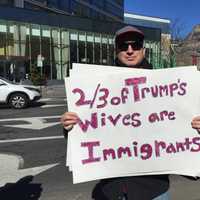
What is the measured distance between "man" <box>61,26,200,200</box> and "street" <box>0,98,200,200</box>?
3068 mm

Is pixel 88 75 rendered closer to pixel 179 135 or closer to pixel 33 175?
pixel 179 135

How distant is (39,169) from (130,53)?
5322 millimetres

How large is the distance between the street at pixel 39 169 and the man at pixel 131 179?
3.07m

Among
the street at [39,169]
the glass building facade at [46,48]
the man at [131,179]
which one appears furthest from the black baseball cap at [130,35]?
the glass building facade at [46,48]

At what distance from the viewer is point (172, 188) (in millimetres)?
6574

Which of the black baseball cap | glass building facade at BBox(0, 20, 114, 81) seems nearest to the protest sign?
the black baseball cap

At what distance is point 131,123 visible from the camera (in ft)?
10.3

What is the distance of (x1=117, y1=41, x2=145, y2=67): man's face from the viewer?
314 centimetres

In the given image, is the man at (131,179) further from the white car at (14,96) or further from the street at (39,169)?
the white car at (14,96)

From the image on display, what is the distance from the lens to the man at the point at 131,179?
10.0 ft

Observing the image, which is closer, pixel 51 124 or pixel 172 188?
pixel 172 188

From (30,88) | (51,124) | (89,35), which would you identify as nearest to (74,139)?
(51,124)

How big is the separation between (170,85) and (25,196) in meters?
3.85

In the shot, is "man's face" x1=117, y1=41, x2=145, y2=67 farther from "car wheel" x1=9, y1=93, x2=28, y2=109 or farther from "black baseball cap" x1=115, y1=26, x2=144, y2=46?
"car wheel" x1=9, y1=93, x2=28, y2=109
